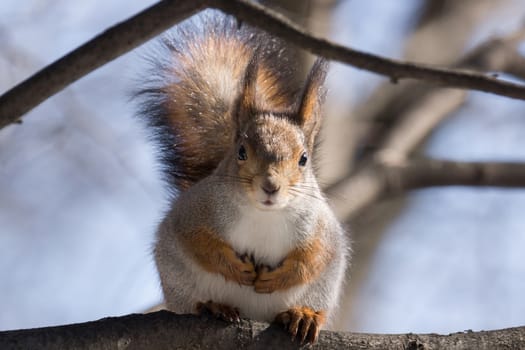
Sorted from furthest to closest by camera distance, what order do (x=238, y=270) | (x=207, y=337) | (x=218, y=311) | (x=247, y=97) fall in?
(x=247, y=97) < (x=238, y=270) < (x=218, y=311) < (x=207, y=337)

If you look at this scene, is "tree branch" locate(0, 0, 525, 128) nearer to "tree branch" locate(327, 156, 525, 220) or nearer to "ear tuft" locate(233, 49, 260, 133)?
"ear tuft" locate(233, 49, 260, 133)

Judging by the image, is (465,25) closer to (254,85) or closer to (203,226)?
(254,85)

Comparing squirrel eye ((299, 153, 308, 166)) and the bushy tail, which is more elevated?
the bushy tail

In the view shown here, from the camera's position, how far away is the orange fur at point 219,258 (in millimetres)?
2598

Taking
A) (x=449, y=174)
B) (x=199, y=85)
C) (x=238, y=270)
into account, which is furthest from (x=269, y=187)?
(x=449, y=174)

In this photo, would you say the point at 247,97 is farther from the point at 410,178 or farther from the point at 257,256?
the point at 410,178

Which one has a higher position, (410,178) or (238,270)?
(410,178)

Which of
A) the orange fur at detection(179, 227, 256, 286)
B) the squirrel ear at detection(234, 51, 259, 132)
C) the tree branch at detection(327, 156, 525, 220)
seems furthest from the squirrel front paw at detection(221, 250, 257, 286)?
the tree branch at detection(327, 156, 525, 220)

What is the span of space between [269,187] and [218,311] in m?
0.36

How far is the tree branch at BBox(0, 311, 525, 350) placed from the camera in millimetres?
2203

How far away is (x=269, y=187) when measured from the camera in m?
2.46

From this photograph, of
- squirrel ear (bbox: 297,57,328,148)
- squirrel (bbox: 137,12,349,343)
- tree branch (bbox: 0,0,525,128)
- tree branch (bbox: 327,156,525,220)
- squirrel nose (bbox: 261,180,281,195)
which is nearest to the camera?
tree branch (bbox: 0,0,525,128)

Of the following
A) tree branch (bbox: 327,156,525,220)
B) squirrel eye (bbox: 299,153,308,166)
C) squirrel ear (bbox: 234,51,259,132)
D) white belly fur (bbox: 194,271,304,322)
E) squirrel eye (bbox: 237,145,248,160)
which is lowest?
white belly fur (bbox: 194,271,304,322)

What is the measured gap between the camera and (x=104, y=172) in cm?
518
